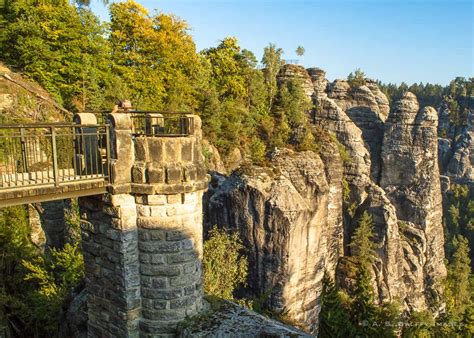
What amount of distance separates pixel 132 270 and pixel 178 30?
25.7 m

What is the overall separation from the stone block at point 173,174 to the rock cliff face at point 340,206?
12.0 m

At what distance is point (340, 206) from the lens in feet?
96.6

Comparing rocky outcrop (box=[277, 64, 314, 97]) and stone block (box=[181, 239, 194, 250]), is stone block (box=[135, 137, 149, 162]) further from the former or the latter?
rocky outcrop (box=[277, 64, 314, 97])

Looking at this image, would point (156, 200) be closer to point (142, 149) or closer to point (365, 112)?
point (142, 149)

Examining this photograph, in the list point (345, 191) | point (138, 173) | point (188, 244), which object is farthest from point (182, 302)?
point (345, 191)

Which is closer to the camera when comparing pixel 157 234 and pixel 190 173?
pixel 157 234

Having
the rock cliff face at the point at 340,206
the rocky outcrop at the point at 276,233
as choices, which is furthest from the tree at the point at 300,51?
the rocky outcrop at the point at 276,233

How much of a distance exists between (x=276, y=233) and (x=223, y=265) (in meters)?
3.54

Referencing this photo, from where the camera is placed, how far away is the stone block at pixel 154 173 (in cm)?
702

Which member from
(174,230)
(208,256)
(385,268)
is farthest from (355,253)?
(174,230)

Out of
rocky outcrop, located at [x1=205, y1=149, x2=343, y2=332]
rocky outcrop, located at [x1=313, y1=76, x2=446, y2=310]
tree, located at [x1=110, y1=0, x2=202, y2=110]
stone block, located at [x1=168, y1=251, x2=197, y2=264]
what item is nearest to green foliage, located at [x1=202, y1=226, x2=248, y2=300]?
rocky outcrop, located at [x1=205, y1=149, x2=343, y2=332]

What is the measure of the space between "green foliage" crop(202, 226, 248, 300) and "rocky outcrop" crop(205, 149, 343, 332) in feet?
2.99

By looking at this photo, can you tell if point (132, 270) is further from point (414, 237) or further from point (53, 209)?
point (414, 237)

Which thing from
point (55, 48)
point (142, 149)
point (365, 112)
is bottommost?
point (142, 149)
